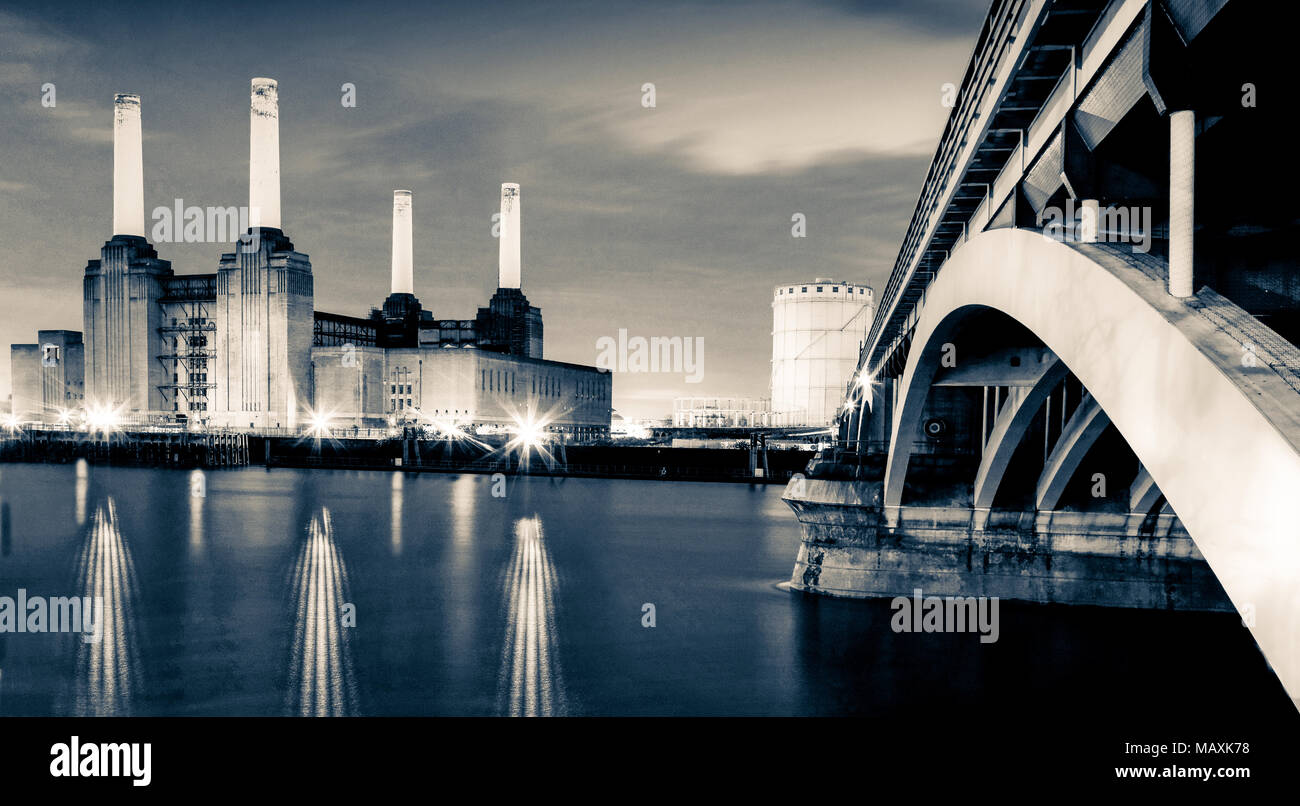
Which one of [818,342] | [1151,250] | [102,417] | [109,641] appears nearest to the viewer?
[1151,250]

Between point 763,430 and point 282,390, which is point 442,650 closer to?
point 763,430

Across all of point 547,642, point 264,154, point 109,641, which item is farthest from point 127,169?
point 547,642

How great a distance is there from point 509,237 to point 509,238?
6.2 inches

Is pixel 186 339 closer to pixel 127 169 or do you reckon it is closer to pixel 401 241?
pixel 127 169

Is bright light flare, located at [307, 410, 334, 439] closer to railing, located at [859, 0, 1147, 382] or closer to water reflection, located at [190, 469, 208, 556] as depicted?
water reflection, located at [190, 469, 208, 556]

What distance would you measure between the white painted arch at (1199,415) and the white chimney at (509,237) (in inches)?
5904

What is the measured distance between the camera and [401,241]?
496 feet

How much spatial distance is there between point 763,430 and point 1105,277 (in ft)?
311

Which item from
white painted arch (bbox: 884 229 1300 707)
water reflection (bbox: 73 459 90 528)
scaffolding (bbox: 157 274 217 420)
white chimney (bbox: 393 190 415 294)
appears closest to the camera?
white painted arch (bbox: 884 229 1300 707)

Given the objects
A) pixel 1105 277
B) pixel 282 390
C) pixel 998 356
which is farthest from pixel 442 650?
pixel 282 390

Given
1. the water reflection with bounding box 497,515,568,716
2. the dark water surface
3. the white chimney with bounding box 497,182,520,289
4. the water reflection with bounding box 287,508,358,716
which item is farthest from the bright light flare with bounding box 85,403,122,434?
the water reflection with bounding box 497,515,568,716

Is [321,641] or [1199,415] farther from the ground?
[1199,415]

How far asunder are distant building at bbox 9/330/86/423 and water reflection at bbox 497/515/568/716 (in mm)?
127740

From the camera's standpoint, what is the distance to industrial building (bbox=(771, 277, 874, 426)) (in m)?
104
